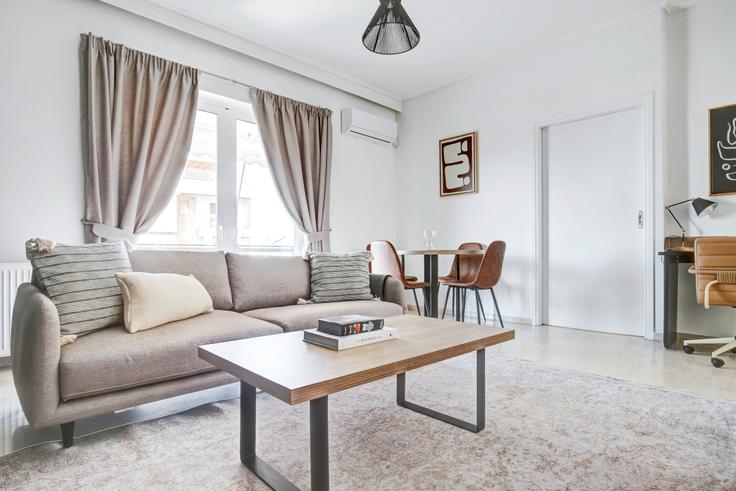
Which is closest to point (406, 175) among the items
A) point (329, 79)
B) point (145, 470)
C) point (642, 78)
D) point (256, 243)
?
point (329, 79)

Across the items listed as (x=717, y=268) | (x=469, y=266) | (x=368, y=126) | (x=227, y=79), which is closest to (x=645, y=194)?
(x=717, y=268)

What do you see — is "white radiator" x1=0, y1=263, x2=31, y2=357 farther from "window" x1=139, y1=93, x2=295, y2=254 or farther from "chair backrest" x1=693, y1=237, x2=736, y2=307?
"chair backrest" x1=693, y1=237, x2=736, y2=307

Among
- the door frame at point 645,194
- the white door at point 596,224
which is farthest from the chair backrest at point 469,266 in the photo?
the white door at point 596,224

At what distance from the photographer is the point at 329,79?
4.54 m

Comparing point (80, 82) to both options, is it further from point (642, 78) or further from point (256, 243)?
point (642, 78)

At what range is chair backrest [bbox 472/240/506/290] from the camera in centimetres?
364

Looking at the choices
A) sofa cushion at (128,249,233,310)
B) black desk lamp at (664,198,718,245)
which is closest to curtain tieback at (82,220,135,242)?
sofa cushion at (128,249,233,310)

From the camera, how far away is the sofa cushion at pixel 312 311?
7.74 feet

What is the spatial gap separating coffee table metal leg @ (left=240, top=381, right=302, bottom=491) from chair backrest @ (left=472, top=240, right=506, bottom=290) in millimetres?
2558

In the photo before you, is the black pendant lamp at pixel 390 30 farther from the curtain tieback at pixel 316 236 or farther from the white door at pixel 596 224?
the white door at pixel 596 224

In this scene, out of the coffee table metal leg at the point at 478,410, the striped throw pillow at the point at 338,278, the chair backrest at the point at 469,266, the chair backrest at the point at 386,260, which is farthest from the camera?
the chair backrest at the point at 469,266

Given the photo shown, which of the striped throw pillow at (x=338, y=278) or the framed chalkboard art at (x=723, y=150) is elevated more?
A: the framed chalkboard art at (x=723, y=150)

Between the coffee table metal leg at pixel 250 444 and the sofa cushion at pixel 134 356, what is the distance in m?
0.46

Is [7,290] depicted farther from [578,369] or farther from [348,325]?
[578,369]
